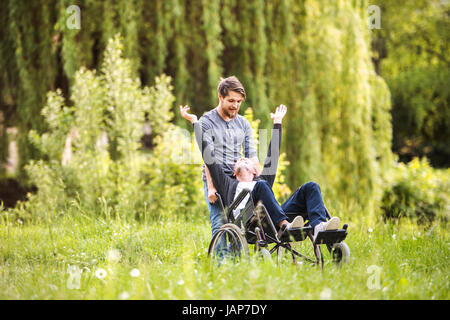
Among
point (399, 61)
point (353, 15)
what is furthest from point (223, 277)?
point (399, 61)

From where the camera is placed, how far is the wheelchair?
3.08 m

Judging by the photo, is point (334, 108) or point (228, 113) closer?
point (228, 113)

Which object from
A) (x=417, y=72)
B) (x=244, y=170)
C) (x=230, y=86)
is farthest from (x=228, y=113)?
(x=417, y=72)

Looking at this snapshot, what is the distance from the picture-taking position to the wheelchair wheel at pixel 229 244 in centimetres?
319

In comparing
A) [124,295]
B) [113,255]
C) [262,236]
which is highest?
[262,236]

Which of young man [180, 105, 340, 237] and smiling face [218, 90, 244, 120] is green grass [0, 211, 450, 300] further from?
smiling face [218, 90, 244, 120]

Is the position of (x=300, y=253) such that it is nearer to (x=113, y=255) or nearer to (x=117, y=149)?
(x=113, y=255)

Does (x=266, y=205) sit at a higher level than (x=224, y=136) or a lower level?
lower

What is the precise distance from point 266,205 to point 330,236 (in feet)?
1.66

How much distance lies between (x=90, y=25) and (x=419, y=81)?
11162 millimetres

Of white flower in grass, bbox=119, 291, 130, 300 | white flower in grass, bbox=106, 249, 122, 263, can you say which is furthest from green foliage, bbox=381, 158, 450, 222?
white flower in grass, bbox=119, 291, 130, 300

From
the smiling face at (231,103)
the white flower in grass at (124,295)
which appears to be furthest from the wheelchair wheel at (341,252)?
the white flower in grass at (124,295)

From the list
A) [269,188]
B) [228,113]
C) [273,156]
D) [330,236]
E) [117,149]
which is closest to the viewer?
[330,236]

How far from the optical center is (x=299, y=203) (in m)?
3.40
